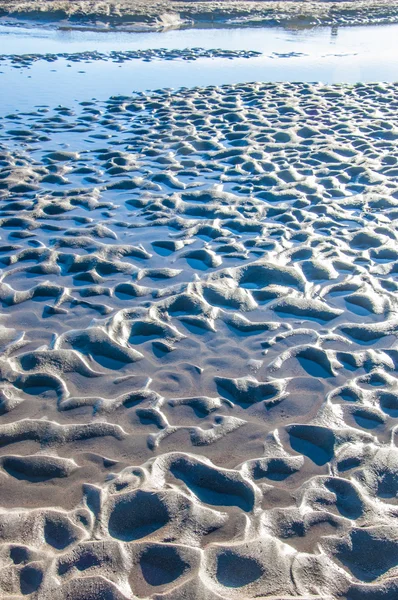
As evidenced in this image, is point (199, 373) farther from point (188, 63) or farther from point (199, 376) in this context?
point (188, 63)

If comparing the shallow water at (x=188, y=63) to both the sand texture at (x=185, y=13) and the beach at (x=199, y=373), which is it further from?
the beach at (x=199, y=373)

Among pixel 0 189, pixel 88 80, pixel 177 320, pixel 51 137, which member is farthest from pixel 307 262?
pixel 88 80

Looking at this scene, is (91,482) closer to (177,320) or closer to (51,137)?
(177,320)

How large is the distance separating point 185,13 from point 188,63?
9.56 m

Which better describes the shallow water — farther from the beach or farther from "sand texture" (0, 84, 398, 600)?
"sand texture" (0, 84, 398, 600)

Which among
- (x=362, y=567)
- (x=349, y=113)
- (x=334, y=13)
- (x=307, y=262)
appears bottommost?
(x=362, y=567)

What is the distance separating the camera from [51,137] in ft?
32.9

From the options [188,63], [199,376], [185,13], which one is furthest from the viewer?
[185,13]

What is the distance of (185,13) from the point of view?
24.4m

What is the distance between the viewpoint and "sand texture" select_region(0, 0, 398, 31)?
2311cm

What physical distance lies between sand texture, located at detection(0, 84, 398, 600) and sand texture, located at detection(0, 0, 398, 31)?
1671cm

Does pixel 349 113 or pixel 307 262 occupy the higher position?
pixel 349 113

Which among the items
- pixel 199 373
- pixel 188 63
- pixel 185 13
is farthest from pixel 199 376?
pixel 185 13

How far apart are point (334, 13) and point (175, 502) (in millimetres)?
26367
